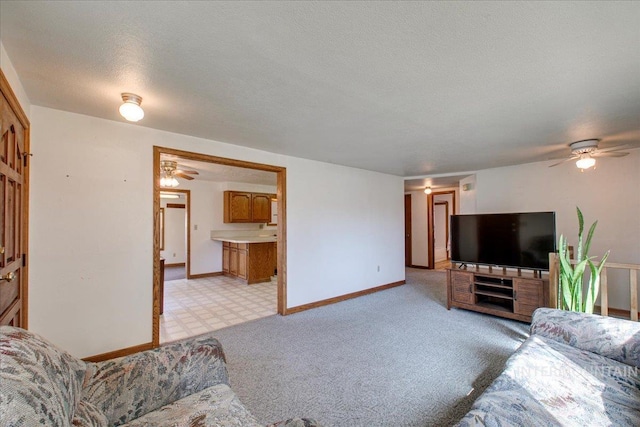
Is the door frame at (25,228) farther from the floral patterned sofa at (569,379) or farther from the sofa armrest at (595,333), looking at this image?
the sofa armrest at (595,333)

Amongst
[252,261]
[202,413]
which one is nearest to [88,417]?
[202,413]

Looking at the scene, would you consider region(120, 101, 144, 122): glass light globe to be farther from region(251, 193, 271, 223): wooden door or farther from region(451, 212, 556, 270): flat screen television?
region(251, 193, 271, 223): wooden door

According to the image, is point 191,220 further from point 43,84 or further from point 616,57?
point 616,57

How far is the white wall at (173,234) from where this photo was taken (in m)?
8.17

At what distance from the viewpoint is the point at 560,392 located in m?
1.45

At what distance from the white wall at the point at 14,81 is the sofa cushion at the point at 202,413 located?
6.54 ft

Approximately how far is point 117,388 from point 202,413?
1.32ft

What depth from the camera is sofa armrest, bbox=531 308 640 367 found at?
172 cm

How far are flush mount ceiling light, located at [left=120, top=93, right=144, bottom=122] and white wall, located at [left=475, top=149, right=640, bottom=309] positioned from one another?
5.17 meters

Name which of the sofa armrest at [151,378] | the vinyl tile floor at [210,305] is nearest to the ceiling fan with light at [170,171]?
the vinyl tile floor at [210,305]

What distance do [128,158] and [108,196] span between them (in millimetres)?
411

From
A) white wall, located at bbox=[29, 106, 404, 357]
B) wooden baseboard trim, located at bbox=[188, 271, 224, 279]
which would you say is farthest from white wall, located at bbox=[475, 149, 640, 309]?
wooden baseboard trim, located at bbox=[188, 271, 224, 279]

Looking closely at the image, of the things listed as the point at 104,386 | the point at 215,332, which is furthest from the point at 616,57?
the point at 215,332

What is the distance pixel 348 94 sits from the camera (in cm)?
208
